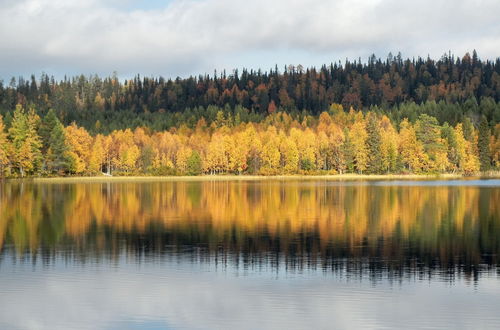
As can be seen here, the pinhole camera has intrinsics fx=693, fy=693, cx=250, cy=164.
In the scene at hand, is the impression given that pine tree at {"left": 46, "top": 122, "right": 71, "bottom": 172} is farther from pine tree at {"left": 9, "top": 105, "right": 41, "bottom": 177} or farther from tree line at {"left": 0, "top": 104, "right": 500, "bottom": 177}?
pine tree at {"left": 9, "top": 105, "right": 41, "bottom": 177}

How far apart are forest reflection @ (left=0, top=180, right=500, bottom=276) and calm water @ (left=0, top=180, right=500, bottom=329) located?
133mm

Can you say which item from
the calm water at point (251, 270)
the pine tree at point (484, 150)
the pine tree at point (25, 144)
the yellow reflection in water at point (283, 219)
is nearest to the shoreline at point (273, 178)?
the pine tree at point (484, 150)

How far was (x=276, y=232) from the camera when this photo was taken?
48.0 m

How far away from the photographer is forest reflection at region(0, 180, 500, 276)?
3656 cm

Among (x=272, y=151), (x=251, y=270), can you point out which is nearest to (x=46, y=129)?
(x=272, y=151)

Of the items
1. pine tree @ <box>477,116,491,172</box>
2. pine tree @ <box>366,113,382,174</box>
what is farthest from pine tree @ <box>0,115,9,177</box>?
pine tree @ <box>477,116,491,172</box>

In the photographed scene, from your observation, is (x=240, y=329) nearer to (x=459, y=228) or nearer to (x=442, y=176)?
(x=459, y=228)

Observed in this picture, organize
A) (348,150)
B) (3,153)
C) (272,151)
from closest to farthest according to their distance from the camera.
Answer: (3,153) → (348,150) → (272,151)

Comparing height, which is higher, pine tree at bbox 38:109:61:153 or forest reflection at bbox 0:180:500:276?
pine tree at bbox 38:109:61:153

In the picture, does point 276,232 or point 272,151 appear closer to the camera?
point 276,232

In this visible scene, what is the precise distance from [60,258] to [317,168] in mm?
151513

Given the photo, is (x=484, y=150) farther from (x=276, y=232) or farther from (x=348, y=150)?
(x=276, y=232)

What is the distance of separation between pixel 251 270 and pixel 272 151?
148 metres

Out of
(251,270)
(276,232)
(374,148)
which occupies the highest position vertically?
(374,148)
